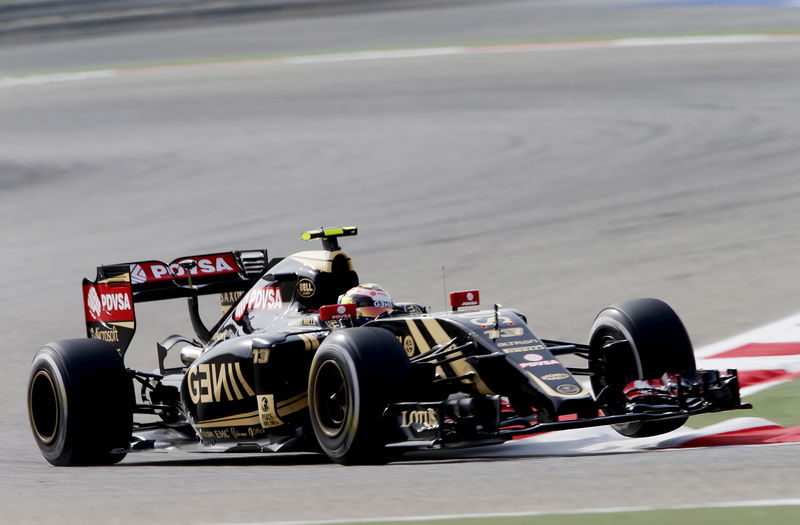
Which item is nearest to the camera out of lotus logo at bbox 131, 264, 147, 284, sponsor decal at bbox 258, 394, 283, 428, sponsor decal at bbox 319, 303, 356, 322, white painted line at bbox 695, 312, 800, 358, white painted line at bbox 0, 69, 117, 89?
sponsor decal at bbox 319, 303, 356, 322

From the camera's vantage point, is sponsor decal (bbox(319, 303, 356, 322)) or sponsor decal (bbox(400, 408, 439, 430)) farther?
sponsor decal (bbox(319, 303, 356, 322))

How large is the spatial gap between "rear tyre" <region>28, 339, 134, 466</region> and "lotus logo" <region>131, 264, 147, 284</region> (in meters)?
1.14

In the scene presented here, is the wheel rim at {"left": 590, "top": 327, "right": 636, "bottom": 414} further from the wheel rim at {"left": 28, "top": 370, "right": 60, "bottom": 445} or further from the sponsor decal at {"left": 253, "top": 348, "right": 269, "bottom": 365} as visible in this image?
the wheel rim at {"left": 28, "top": 370, "right": 60, "bottom": 445}

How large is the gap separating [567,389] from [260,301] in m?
2.83

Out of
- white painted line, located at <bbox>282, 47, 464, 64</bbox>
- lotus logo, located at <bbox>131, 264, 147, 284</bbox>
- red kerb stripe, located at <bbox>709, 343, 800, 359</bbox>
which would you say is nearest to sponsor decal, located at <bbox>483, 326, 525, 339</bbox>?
red kerb stripe, located at <bbox>709, 343, 800, 359</bbox>

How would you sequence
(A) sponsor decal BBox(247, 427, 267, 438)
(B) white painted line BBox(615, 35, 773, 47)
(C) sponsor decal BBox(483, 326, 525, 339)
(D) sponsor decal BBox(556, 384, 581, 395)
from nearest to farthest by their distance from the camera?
Answer: (D) sponsor decal BBox(556, 384, 581, 395) < (C) sponsor decal BBox(483, 326, 525, 339) < (A) sponsor decal BBox(247, 427, 267, 438) < (B) white painted line BBox(615, 35, 773, 47)

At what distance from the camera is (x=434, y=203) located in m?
19.7

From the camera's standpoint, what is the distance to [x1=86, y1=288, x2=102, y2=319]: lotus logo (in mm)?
11312

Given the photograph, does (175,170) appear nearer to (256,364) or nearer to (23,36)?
(256,364)

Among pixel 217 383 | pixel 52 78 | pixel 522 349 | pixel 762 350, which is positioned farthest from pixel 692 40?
pixel 522 349

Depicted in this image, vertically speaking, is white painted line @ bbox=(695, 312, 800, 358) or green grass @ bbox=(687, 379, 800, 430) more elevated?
white painted line @ bbox=(695, 312, 800, 358)

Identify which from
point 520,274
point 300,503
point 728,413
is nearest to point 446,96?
point 520,274

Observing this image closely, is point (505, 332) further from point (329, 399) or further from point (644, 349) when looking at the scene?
point (329, 399)

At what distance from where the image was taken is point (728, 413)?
9.98 meters
